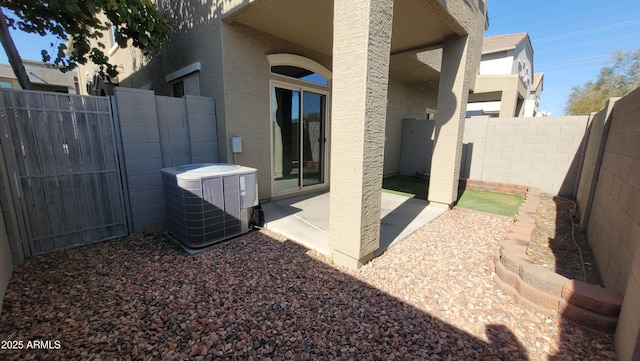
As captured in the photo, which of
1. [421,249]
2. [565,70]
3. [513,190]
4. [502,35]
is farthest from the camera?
[565,70]

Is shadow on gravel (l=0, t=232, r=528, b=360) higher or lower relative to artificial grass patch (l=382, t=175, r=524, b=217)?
lower

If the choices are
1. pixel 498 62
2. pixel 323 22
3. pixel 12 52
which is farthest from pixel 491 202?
pixel 498 62

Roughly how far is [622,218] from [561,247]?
129 cm

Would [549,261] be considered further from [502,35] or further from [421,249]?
[502,35]

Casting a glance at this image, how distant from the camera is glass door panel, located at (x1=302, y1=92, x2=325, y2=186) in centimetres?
589

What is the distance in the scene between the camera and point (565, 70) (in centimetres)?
3756

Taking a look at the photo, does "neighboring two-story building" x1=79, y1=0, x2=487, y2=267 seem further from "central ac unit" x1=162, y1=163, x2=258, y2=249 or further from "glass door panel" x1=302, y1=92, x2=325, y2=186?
"central ac unit" x1=162, y1=163, x2=258, y2=249

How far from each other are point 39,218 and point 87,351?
8.03 feet

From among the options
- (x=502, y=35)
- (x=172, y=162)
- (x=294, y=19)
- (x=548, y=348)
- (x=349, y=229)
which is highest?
(x=502, y=35)

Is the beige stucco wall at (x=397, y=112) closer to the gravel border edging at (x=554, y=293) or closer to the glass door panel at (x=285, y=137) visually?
the glass door panel at (x=285, y=137)

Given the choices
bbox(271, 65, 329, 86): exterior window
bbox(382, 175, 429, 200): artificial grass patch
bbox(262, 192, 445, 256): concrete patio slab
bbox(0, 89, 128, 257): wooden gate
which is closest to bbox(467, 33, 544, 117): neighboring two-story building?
bbox(382, 175, 429, 200): artificial grass patch

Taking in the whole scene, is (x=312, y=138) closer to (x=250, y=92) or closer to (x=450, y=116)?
(x=250, y=92)

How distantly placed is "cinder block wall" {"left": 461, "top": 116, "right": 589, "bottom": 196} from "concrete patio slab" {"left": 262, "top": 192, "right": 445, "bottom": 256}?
2.82 m

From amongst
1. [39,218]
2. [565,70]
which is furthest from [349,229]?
[565,70]
